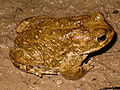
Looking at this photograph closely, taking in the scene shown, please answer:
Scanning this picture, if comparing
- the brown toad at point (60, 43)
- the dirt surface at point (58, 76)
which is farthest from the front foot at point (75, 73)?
the dirt surface at point (58, 76)

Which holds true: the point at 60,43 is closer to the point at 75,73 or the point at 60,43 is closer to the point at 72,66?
the point at 72,66

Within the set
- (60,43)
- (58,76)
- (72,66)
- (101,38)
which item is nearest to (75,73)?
(72,66)

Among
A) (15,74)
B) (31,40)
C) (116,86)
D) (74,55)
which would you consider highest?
(31,40)

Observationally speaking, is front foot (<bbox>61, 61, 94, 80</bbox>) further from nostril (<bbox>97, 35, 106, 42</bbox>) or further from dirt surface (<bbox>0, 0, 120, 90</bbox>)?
nostril (<bbox>97, 35, 106, 42</bbox>)

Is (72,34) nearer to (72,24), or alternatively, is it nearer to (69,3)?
(72,24)

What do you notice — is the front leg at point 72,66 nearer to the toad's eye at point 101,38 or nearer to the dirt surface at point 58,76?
the dirt surface at point 58,76

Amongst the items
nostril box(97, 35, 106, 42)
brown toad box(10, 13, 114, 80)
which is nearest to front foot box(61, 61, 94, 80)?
brown toad box(10, 13, 114, 80)

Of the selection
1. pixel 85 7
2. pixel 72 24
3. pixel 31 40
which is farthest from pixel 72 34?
pixel 85 7

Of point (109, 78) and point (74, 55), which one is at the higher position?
point (74, 55)
